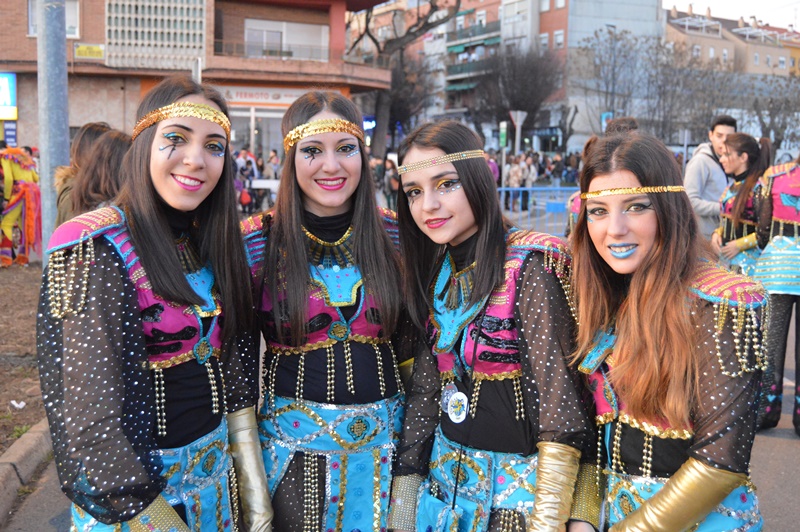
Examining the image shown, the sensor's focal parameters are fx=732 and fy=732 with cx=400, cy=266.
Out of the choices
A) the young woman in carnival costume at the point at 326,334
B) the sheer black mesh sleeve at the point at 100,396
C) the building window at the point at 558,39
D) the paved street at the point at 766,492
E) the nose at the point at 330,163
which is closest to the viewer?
the sheer black mesh sleeve at the point at 100,396

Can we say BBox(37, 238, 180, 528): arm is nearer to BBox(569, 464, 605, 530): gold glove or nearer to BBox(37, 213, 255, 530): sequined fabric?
BBox(37, 213, 255, 530): sequined fabric

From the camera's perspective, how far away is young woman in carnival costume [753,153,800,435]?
17.1 feet

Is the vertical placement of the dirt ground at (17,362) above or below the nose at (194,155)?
below

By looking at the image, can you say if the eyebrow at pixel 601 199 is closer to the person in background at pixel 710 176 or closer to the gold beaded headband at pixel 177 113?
the gold beaded headband at pixel 177 113

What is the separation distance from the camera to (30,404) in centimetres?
552

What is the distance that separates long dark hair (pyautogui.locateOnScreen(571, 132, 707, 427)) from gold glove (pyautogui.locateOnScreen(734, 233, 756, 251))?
12.9 ft

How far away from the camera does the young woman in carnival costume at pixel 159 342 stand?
195 centimetres

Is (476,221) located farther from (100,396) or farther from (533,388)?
(100,396)

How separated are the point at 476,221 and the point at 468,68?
5769 cm

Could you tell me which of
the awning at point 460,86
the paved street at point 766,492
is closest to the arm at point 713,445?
the paved street at point 766,492

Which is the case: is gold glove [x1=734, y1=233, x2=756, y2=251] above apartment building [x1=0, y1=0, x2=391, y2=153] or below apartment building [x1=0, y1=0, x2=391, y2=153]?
below

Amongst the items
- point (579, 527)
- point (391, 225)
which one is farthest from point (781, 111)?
point (579, 527)

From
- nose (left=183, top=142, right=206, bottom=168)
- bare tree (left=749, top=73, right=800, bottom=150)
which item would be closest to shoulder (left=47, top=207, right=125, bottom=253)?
nose (left=183, top=142, right=206, bottom=168)

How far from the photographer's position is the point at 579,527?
2.14 m
